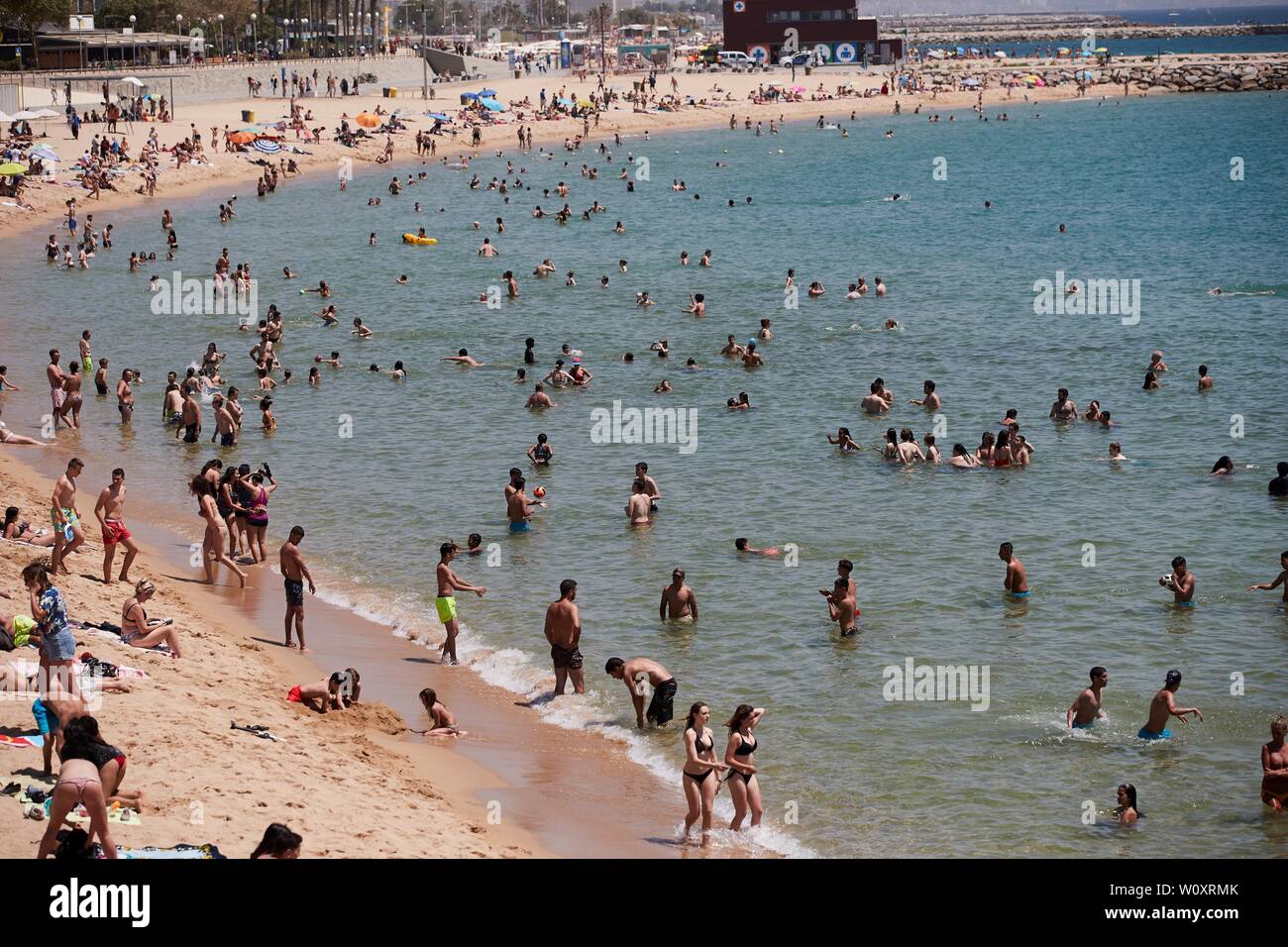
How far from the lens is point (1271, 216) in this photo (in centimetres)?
6450

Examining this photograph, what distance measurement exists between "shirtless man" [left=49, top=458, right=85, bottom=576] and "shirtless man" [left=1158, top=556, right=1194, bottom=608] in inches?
599

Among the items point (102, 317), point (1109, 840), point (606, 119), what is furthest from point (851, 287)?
A: point (606, 119)

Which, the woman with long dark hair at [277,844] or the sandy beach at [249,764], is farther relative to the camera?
the sandy beach at [249,764]

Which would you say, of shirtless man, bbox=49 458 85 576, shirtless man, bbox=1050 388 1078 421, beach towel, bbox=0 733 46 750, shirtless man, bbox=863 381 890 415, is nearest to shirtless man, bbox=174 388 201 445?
shirtless man, bbox=49 458 85 576

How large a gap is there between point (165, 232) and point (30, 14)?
94.6ft

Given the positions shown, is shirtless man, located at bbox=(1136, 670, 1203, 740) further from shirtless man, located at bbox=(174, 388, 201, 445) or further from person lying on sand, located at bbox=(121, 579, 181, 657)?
shirtless man, located at bbox=(174, 388, 201, 445)

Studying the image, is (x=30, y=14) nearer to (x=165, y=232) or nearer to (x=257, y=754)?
(x=165, y=232)

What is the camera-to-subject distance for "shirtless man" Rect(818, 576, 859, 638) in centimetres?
1939

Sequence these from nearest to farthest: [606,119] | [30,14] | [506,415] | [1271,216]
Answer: [506,415] < [1271,216] < [30,14] < [606,119]

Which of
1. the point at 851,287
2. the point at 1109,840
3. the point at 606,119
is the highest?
the point at 606,119

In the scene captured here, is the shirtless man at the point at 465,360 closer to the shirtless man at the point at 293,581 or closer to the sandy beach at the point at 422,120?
the shirtless man at the point at 293,581

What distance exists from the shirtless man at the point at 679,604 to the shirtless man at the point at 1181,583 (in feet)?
22.0

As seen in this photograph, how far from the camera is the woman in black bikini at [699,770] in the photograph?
13727mm

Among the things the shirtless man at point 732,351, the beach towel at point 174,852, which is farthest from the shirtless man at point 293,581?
the shirtless man at point 732,351
